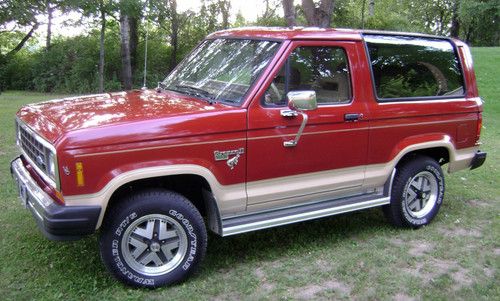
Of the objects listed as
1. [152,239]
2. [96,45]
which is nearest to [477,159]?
[152,239]

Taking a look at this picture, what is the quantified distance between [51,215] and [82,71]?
17175 mm

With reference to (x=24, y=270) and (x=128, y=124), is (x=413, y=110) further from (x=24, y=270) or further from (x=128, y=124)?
(x=24, y=270)

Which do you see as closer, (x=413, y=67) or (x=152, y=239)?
(x=152, y=239)

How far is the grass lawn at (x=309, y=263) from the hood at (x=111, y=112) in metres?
1.17

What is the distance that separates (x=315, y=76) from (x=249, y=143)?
0.95 metres

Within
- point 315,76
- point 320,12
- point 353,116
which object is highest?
point 320,12

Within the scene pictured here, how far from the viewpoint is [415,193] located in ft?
17.5

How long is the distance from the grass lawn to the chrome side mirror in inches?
43.4

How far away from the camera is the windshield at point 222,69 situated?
4281 millimetres

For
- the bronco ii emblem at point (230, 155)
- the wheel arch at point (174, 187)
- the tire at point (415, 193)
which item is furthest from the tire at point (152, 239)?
the tire at point (415, 193)

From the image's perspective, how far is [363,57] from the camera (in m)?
4.73

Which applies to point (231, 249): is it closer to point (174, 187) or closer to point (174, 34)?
point (174, 187)

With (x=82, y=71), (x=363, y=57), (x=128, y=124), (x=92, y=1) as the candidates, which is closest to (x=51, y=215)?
(x=128, y=124)

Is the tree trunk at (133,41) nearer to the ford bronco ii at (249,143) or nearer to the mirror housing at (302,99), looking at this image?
the ford bronco ii at (249,143)
